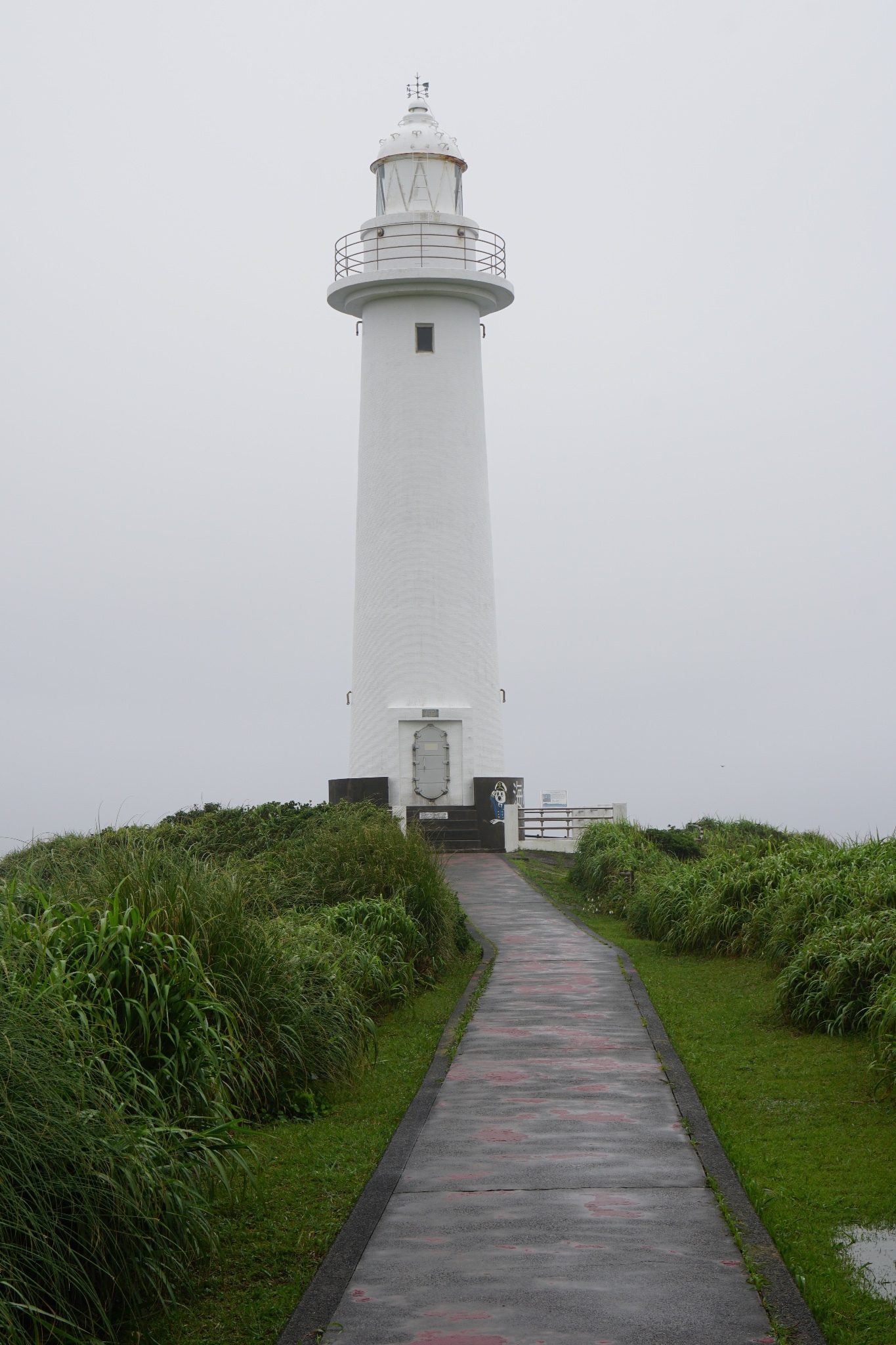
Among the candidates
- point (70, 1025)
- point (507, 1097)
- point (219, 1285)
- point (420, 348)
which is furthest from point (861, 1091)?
point (420, 348)

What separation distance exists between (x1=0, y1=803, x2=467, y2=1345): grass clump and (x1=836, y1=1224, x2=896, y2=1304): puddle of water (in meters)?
2.82

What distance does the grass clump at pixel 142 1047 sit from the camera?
207 inches

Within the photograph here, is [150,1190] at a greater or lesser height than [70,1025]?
lesser

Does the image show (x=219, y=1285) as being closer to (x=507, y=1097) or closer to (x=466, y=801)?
(x=507, y=1097)

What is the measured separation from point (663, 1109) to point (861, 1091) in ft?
5.30

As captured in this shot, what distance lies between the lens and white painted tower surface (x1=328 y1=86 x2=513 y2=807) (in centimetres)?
2852

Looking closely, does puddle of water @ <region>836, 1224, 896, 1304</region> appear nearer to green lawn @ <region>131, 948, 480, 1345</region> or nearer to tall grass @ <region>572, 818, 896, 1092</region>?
green lawn @ <region>131, 948, 480, 1345</region>

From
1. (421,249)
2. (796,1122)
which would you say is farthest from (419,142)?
(796,1122)

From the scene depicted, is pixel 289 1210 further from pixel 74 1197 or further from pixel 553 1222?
pixel 74 1197

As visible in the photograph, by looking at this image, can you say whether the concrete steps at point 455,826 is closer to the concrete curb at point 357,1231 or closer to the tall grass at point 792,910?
the tall grass at point 792,910

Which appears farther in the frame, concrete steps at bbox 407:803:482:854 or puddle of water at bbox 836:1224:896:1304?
concrete steps at bbox 407:803:482:854

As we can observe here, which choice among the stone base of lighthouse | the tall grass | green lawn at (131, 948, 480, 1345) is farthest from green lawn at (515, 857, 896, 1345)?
the stone base of lighthouse

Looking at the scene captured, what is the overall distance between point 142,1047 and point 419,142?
26.0m

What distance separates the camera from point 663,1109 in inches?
338
